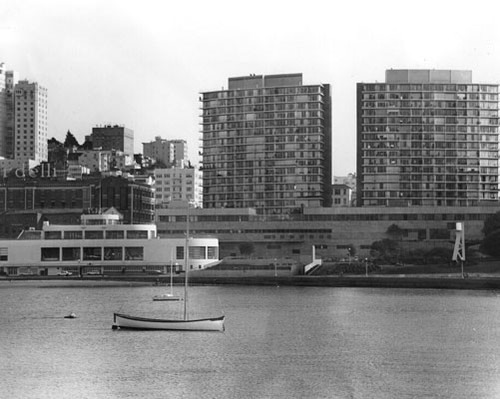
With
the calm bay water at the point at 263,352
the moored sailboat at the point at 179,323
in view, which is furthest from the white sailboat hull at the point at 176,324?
the calm bay water at the point at 263,352

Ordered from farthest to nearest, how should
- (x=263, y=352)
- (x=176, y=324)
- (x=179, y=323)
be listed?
(x=179, y=323) < (x=176, y=324) < (x=263, y=352)

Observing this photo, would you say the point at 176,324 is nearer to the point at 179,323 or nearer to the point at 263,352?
the point at 179,323

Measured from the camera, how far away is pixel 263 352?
93875mm

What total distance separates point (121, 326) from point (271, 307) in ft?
128

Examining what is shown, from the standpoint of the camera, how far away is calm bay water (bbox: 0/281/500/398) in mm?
75062

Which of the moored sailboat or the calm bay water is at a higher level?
the moored sailboat

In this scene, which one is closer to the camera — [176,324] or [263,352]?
[263,352]

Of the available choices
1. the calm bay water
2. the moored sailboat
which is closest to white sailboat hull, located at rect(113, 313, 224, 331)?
the moored sailboat

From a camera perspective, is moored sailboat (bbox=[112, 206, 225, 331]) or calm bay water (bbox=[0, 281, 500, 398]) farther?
moored sailboat (bbox=[112, 206, 225, 331])

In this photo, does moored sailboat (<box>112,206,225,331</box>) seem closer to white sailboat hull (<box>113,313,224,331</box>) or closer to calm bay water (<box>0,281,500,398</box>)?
white sailboat hull (<box>113,313,224,331</box>)

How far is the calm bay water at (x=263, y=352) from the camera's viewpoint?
246 ft

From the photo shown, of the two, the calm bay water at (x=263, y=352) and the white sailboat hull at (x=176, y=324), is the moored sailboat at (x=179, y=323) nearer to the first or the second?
the white sailboat hull at (x=176, y=324)

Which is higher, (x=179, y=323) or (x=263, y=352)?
(x=179, y=323)

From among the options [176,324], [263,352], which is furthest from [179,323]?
[263,352]
